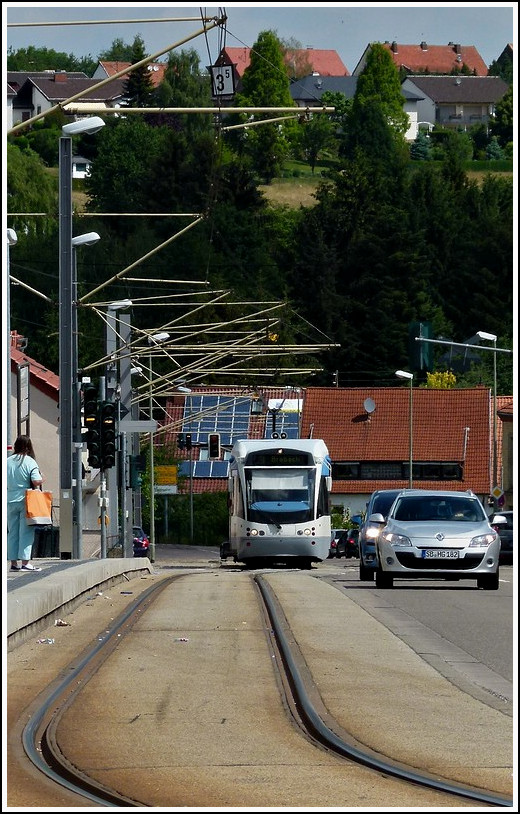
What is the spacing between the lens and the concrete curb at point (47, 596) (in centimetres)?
1464

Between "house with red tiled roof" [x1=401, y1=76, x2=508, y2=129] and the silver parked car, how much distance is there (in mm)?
172329

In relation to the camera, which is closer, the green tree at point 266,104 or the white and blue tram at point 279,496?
the white and blue tram at point 279,496

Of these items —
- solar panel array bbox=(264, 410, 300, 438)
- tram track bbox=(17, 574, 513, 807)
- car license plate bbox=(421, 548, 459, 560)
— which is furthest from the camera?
solar panel array bbox=(264, 410, 300, 438)

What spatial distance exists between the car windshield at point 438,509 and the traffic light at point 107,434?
10213 millimetres

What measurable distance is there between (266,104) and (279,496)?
8936 cm

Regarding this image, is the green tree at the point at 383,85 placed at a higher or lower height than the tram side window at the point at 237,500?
higher

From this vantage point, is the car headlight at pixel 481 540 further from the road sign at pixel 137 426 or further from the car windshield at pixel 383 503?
the road sign at pixel 137 426

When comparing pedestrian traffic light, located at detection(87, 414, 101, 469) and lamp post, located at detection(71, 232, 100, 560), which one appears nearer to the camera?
lamp post, located at detection(71, 232, 100, 560)

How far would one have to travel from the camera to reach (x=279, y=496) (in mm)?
38906

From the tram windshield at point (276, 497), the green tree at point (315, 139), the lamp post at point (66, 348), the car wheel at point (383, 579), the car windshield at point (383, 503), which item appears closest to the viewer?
the car wheel at point (383, 579)

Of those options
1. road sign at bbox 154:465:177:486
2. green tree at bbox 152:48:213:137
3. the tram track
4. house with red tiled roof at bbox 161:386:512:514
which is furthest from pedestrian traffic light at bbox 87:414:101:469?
green tree at bbox 152:48:213:137

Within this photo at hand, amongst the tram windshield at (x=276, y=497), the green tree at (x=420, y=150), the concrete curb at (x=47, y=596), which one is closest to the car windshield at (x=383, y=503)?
the concrete curb at (x=47, y=596)

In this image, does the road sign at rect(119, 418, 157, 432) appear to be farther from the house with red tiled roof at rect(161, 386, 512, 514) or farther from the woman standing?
the house with red tiled roof at rect(161, 386, 512, 514)

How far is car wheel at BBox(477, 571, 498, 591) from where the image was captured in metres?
24.4
